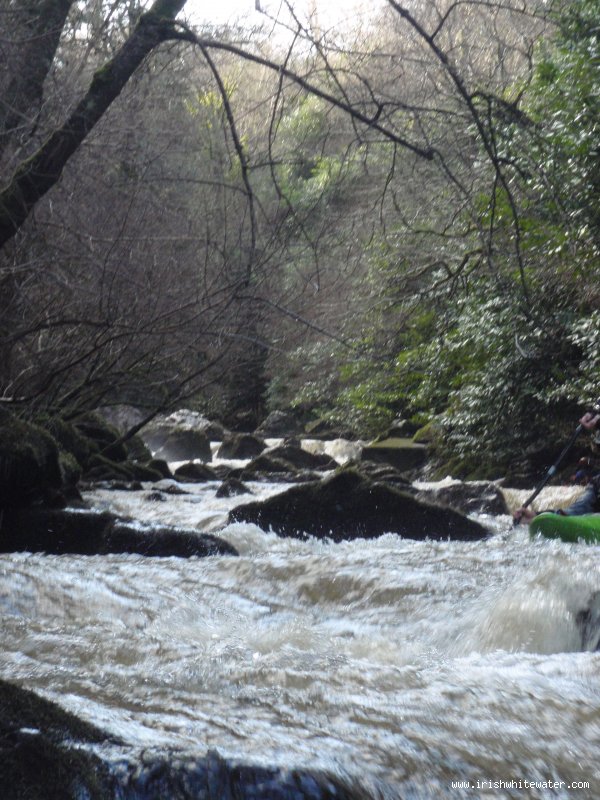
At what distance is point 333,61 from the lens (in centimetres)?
401

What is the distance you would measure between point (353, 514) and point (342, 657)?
11.3ft

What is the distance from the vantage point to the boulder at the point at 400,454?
14.8 metres

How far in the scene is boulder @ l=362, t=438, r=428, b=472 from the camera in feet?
48.5

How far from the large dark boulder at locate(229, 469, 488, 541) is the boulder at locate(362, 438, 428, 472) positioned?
7425 millimetres

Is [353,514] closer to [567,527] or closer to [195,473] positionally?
[567,527]

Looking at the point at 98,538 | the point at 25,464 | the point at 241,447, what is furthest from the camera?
the point at 241,447

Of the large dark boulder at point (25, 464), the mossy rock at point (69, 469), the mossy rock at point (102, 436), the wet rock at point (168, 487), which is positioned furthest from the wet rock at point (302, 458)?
the large dark boulder at point (25, 464)

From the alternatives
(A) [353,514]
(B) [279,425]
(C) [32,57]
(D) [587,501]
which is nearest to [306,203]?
(C) [32,57]

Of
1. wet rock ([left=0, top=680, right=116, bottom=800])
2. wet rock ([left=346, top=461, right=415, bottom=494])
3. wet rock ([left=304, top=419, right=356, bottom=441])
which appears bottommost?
wet rock ([left=304, top=419, right=356, bottom=441])

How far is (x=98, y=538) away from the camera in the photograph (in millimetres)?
6117

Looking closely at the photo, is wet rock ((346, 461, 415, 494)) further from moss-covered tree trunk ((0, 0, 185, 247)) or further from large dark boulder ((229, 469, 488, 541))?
moss-covered tree trunk ((0, 0, 185, 247))

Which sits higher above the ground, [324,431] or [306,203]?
[306,203]

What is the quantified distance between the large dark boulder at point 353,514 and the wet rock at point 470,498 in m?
2.06

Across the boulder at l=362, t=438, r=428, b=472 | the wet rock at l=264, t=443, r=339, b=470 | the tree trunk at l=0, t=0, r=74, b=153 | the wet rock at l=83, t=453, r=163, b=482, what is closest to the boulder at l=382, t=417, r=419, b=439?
the boulder at l=362, t=438, r=428, b=472
